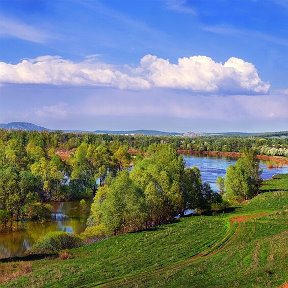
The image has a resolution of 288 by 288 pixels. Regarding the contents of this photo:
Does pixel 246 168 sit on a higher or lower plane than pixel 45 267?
higher

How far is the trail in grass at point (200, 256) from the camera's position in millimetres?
43809

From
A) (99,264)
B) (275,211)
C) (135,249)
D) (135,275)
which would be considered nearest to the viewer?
(135,275)

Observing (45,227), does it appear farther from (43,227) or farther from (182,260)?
(182,260)

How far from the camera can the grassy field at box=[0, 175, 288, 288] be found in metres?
43.3

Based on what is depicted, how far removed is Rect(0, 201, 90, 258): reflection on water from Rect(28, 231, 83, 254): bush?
340cm

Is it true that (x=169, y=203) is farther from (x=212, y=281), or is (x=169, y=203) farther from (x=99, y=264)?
(x=212, y=281)

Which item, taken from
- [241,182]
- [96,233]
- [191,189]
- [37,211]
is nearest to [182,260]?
[96,233]

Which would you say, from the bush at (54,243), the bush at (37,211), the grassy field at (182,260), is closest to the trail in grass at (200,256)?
the grassy field at (182,260)

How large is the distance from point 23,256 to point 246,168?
211ft

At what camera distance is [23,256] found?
199 ft

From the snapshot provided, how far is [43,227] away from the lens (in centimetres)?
8194

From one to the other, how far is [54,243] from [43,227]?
764 inches

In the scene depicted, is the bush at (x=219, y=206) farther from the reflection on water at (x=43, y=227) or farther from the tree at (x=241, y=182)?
the reflection on water at (x=43, y=227)

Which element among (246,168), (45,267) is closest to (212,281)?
(45,267)
